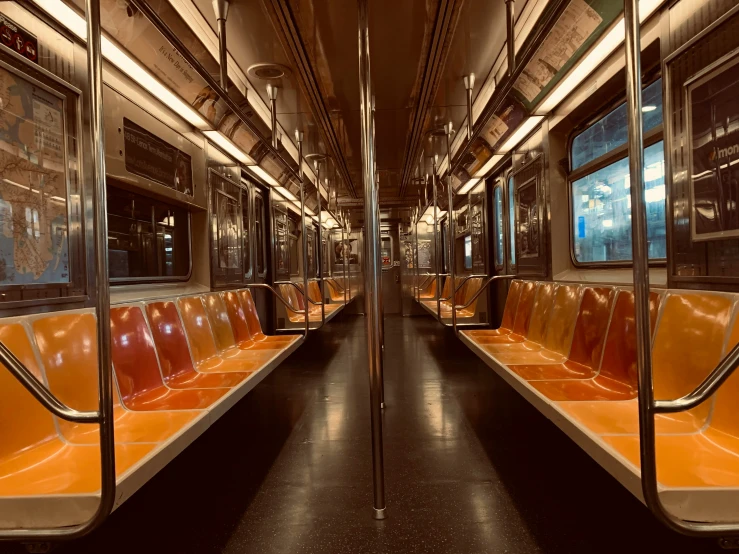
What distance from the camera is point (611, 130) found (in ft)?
9.91

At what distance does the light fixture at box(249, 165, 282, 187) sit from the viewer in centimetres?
484

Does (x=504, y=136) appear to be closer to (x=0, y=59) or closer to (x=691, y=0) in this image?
(x=691, y=0)

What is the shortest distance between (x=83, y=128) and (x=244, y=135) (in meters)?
1.59

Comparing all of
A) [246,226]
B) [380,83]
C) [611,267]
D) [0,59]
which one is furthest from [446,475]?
[246,226]

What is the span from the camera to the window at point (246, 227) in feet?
16.4

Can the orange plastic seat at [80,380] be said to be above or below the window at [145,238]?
below

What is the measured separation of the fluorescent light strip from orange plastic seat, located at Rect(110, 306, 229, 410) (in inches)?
96.9

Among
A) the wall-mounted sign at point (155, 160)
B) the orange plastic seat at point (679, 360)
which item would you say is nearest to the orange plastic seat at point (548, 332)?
the orange plastic seat at point (679, 360)

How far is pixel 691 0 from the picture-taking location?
1.95 m

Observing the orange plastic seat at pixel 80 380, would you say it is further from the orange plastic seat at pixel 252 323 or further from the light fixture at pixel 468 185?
the light fixture at pixel 468 185

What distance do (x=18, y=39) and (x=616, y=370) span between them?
9.63 feet

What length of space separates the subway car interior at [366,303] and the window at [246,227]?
57 cm

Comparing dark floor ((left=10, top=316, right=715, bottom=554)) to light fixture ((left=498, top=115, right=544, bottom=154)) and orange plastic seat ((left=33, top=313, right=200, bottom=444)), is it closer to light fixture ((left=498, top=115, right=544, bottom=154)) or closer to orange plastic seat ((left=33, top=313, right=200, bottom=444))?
orange plastic seat ((left=33, top=313, right=200, bottom=444))

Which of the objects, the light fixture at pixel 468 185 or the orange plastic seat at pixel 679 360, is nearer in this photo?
the orange plastic seat at pixel 679 360
